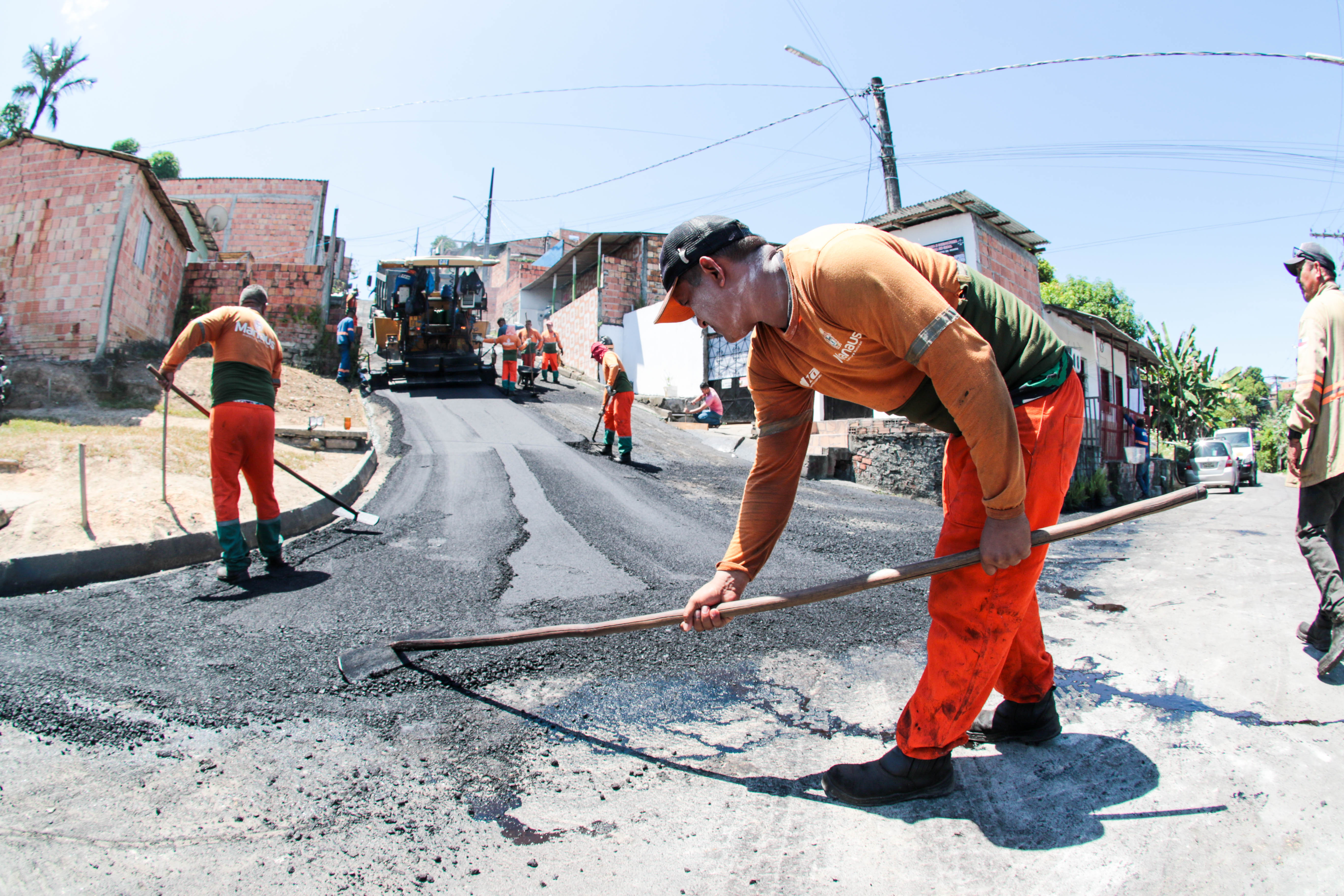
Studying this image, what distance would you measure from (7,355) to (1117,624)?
14078 millimetres

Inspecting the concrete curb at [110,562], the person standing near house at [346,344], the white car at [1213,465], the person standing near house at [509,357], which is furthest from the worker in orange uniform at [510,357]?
the white car at [1213,465]

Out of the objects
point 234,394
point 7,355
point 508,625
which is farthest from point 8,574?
point 7,355

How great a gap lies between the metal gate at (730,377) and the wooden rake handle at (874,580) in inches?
559

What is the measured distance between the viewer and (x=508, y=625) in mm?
2951

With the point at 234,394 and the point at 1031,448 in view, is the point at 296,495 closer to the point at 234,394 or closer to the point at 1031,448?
the point at 234,394

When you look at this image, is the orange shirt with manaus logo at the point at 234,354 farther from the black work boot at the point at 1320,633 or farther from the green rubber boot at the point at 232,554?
the black work boot at the point at 1320,633

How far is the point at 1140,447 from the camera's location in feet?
50.0

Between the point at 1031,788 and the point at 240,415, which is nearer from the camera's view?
the point at 1031,788

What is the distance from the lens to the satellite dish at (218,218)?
25.9 meters

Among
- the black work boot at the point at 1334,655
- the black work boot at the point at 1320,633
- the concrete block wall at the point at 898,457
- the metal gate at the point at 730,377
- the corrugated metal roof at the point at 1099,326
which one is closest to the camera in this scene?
the black work boot at the point at 1334,655

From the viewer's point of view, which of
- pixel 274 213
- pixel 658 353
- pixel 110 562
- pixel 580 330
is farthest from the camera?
pixel 274 213

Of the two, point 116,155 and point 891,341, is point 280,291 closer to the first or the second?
point 116,155

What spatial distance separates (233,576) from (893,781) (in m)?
3.56

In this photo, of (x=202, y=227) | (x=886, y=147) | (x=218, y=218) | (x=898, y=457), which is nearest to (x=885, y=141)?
(x=886, y=147)
